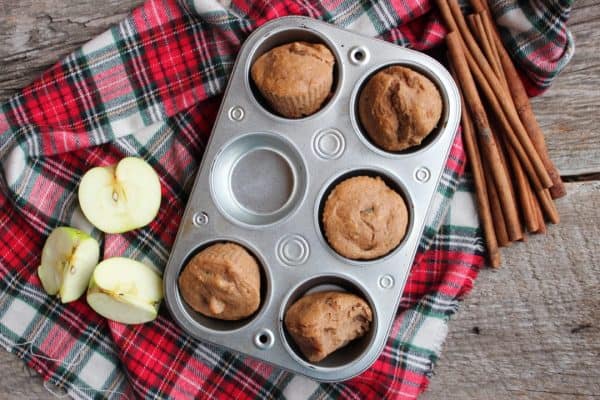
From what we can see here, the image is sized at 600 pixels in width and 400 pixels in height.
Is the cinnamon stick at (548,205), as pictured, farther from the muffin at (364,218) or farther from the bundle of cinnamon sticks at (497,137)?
the muffin at (364,218)

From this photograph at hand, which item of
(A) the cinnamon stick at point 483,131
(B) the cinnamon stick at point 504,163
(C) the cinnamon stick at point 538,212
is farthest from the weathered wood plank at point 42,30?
(C) the cinnamon stick at point 538,212

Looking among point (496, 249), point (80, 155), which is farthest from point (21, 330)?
point (496, 249)

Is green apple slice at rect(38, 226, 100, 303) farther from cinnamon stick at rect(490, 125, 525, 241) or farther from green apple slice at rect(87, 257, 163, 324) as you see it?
cinnamon stick at rect(490, 125, 525, 241)

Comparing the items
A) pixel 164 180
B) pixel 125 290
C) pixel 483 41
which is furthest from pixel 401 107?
pixel 125 290

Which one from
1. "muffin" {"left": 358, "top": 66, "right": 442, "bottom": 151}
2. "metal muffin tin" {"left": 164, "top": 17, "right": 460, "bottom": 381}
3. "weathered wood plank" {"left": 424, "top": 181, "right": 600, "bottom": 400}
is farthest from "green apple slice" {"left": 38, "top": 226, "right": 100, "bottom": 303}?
"weathered wood plank" {"left": 424, "top": 181, "right": 600, "bottom": 400}

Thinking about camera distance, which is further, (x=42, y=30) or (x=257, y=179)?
(x=42, y=30)

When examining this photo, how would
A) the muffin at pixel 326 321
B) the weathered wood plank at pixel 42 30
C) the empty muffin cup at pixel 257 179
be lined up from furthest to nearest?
the weathered wood plank at pixel 42 30
the empty muffin cup at pixel 257 179
the muffin at pixel 326 321

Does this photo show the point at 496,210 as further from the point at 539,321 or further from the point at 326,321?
the point at 326,321

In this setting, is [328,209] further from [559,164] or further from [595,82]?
[595,82]
